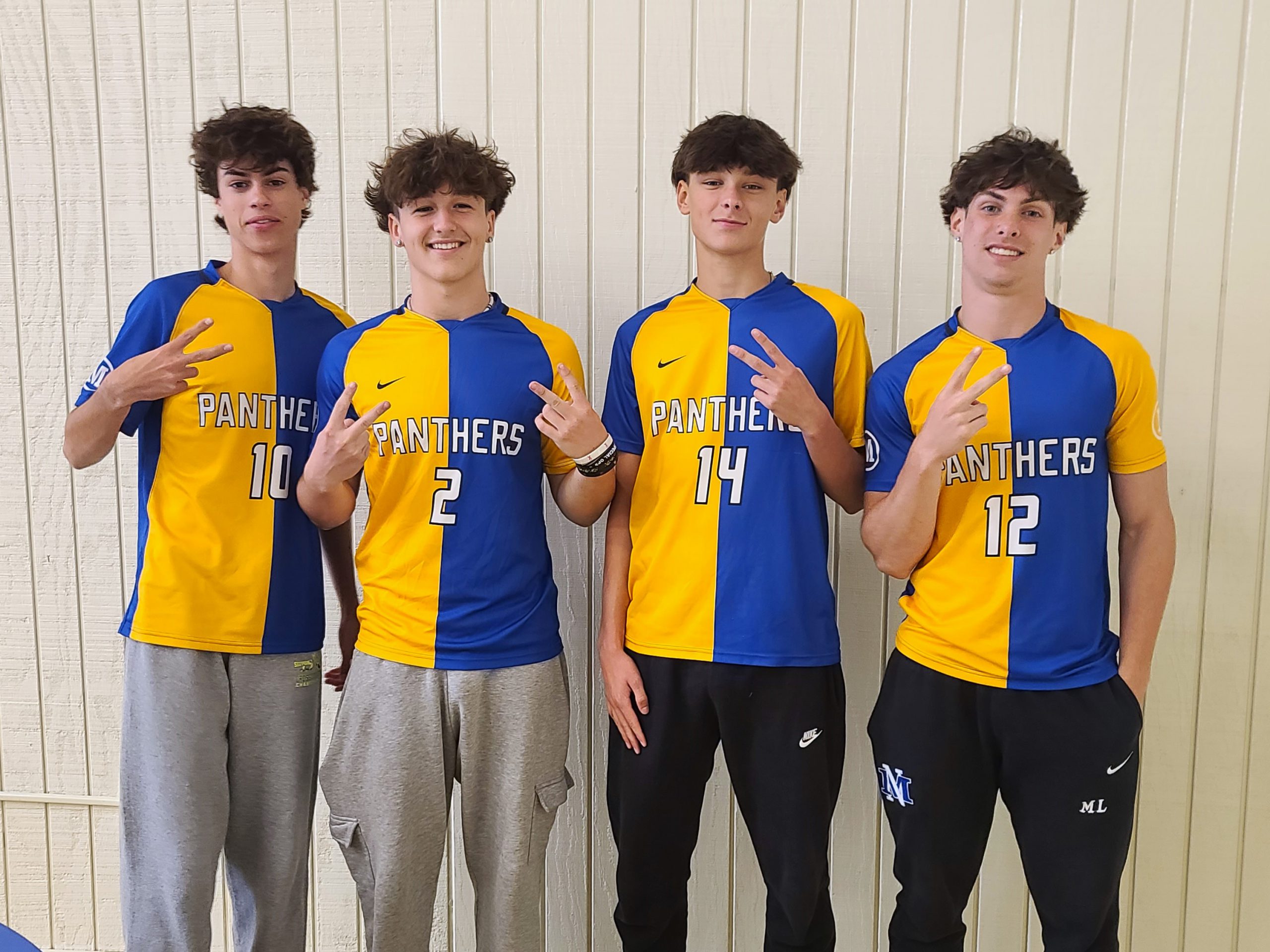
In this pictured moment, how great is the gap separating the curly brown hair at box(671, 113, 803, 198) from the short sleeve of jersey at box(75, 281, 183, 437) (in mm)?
1024

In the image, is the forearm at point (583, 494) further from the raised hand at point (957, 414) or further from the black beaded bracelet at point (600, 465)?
the raised hand at point (957, 414)

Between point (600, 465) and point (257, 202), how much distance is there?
855mm

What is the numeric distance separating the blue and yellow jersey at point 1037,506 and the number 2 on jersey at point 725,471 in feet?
1.07

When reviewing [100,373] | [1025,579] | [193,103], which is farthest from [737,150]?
[193,103]

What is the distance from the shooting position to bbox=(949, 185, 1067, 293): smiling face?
1.50 m

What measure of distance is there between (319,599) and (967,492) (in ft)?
4.15

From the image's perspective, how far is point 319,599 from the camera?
1773 millimetres

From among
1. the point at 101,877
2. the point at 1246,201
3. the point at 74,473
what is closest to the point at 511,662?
the point at 74,473

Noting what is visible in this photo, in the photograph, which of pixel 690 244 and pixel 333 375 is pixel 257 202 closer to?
pixel 333 375

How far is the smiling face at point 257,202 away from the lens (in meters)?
1.70

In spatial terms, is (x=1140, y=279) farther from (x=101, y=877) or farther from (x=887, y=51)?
(x=101, y=877)

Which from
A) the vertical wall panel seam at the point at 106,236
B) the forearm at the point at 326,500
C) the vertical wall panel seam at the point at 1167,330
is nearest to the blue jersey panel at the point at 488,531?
the forearm at the point at 326,500

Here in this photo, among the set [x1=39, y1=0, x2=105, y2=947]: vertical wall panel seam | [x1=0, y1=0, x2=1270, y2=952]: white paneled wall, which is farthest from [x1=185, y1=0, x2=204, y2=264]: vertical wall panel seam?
[x1=39, y1=0, x2=105, y2=947]: vertical wall panel seam

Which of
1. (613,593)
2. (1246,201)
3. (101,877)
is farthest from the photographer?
(101,877)
